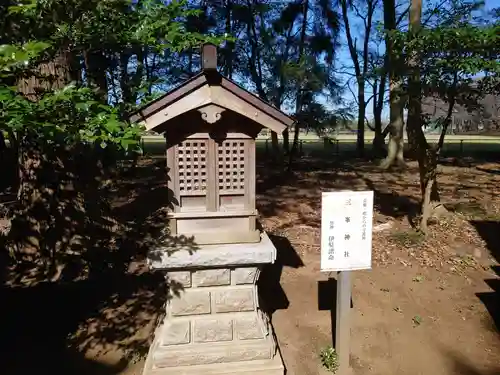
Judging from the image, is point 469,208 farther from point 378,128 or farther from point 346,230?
point 378,128

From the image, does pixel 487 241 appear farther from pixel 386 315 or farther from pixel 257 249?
pixel 257 249

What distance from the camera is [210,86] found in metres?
3.66

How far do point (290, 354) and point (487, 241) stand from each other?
481 centimetres

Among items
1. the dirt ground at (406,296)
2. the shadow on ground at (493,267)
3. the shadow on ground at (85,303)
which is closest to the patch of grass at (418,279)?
the dirt ground at (406,296)

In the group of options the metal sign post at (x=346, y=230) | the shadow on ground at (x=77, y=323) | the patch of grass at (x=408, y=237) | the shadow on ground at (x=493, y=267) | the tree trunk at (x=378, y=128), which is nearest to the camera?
the metal sign post at (x=346, y=230)

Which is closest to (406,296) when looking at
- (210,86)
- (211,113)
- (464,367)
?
(464,367)

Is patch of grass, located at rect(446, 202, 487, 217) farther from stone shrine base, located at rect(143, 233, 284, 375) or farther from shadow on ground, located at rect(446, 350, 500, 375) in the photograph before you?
stone shrine base, located at rect(143, 233, 284, 375)

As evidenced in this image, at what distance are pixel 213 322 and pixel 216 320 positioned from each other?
0.12 ft

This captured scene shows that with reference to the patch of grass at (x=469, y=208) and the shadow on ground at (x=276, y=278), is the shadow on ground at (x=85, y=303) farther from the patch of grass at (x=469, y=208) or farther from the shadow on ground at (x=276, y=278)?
the patch of grass at (x=469, y=208)

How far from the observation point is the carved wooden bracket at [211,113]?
3.69 metres

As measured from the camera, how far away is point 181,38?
3979 mm

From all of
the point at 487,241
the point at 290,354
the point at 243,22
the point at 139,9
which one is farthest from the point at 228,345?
the point at 243,22

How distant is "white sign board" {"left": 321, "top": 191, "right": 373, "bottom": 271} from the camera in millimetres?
3877

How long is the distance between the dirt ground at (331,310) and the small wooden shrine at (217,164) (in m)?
1.61
